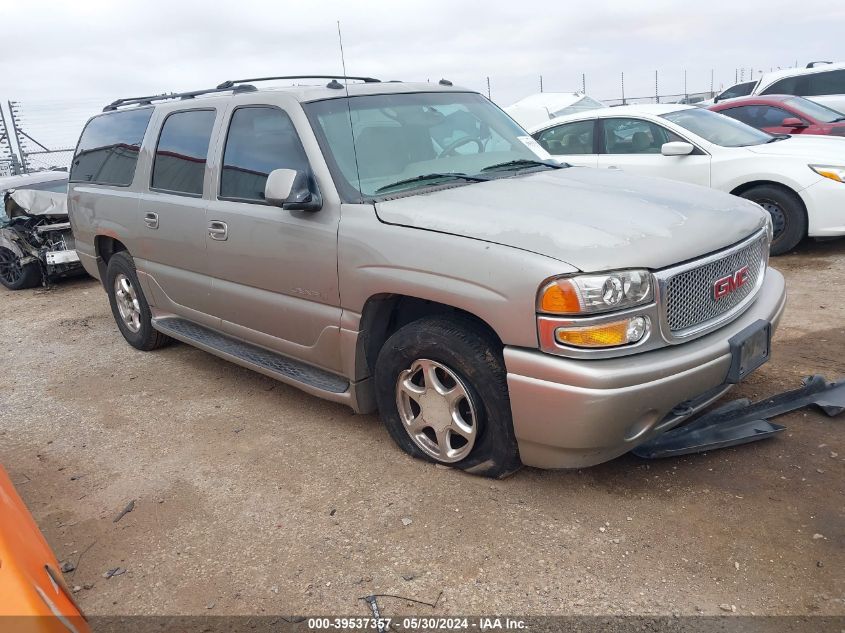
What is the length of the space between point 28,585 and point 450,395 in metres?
1.86

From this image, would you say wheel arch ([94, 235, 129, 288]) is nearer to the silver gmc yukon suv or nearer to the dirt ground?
the silver gmc yukon suv

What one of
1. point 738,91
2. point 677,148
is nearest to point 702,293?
point 677,148

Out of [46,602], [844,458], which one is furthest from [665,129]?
[46,602]

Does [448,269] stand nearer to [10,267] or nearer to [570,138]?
[570,138]

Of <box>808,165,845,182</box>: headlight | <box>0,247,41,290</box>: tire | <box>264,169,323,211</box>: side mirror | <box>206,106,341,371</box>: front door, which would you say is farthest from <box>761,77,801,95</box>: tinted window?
<box>0,247,41,290</box>: tire

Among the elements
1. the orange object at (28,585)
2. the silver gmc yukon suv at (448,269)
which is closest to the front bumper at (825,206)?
the silver gmc yukon suv at (448,269)

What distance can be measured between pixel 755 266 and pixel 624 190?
2.38 ft

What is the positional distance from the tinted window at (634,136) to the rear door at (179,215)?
478 cm

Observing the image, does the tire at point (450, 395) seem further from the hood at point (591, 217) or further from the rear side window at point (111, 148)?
the rear side window at point (111, 148)

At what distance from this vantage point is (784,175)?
6605mm

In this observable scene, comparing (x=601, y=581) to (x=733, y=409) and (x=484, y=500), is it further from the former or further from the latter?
(x=733, y=409)

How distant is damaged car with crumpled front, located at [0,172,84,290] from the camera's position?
28.2ft

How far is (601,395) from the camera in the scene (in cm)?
260

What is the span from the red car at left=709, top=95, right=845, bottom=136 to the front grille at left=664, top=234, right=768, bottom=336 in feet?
21.7
